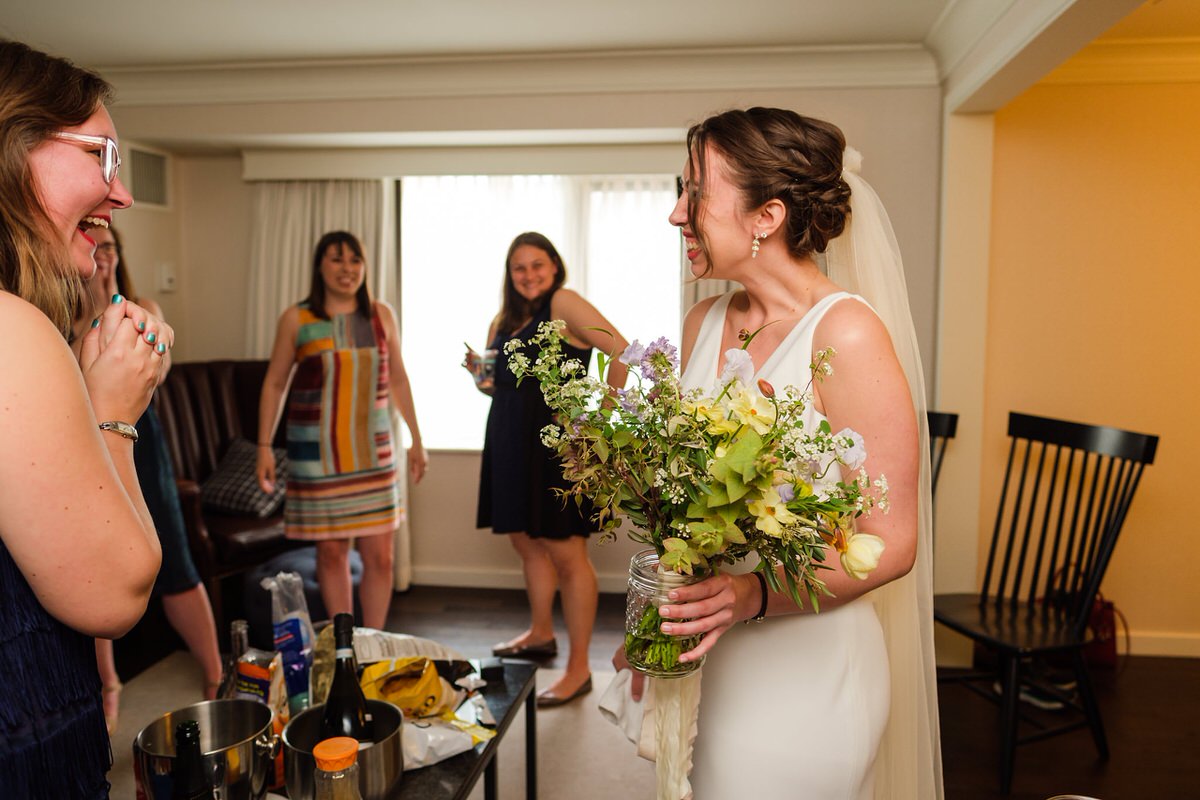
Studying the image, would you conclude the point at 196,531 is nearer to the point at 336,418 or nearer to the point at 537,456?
the point at 336,418

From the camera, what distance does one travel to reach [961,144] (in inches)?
146

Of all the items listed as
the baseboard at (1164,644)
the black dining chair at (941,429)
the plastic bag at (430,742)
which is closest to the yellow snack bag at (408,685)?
the plastic bag at (430,742)

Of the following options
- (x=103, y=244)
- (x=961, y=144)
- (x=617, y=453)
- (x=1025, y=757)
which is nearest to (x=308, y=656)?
(x=617, y=453)

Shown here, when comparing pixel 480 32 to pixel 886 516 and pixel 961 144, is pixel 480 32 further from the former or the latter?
pixel 886 516

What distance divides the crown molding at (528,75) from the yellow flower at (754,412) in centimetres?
335

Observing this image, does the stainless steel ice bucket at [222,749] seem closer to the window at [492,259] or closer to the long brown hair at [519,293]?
the long brown hair at [519,293]

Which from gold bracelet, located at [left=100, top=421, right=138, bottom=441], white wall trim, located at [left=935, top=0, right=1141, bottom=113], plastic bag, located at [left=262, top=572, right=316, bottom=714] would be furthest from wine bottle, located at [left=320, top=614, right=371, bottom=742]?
white wall trim, located at [left=935, top=0, right=1141, bottom=113]

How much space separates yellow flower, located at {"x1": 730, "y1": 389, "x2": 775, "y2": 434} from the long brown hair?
7.55ft

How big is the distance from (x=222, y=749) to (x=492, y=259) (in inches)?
148

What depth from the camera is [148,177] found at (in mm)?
4680

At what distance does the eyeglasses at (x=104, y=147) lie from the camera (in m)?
0.98

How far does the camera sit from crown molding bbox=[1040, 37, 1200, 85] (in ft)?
11.7

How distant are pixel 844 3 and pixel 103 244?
2.79 metres

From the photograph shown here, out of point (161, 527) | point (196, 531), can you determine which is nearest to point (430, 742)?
point (161, 527)
